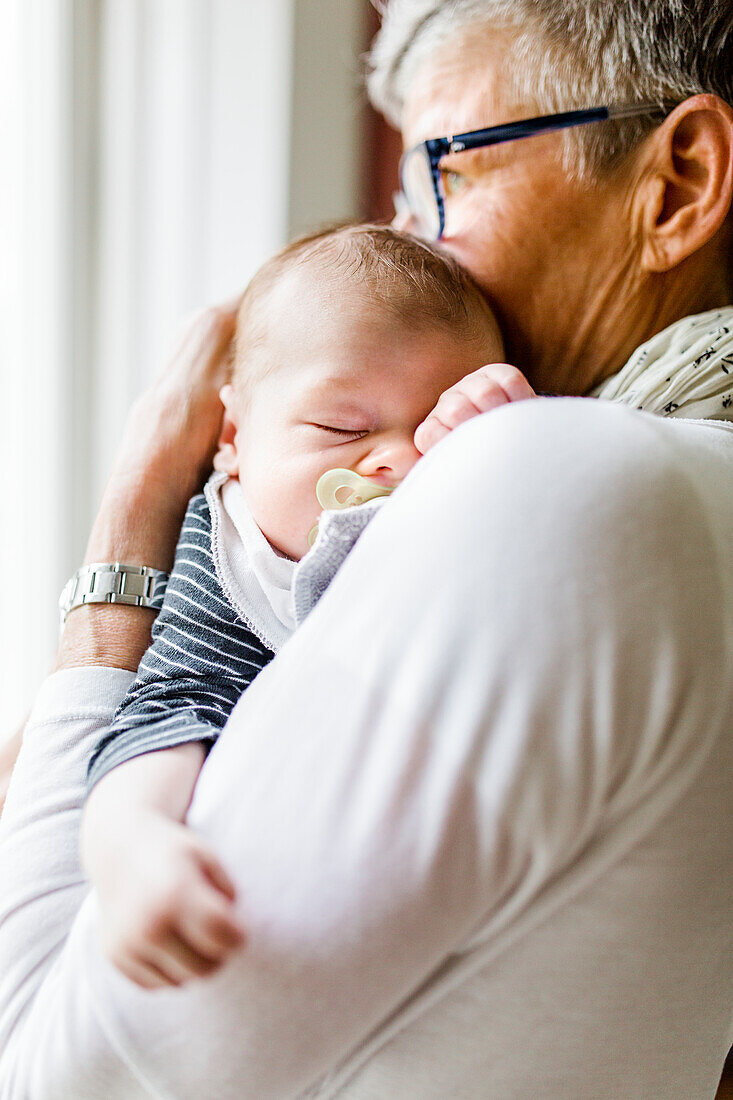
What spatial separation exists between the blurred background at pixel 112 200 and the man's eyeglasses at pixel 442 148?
0.53 metres

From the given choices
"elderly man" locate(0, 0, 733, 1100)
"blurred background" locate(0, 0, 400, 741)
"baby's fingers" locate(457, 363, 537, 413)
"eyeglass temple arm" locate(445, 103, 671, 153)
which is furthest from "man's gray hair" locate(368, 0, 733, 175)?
"blurred background" locate(0, 0, 400, 741)

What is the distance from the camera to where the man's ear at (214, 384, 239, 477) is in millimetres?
1025

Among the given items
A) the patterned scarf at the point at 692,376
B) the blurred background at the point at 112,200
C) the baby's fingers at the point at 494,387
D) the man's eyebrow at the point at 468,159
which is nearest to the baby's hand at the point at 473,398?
the baby's fingers at the point at 494,387

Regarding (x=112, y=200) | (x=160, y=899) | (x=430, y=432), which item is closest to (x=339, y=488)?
(x=430, y=432)

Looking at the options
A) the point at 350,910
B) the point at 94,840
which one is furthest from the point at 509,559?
the point at 94,840

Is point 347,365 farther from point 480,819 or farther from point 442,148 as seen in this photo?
point 480,819

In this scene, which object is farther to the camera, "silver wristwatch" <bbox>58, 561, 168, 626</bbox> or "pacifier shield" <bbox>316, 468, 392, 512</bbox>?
"silver wristwatch" <bbox>58, 561, 168, 626</bbox>

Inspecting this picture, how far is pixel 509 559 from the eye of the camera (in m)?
0.51

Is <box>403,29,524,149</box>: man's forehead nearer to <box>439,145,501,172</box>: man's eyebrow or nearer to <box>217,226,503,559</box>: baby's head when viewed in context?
<box>439,145,501,172</box>: man's eyebrow

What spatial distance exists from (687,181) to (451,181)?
0.28 m

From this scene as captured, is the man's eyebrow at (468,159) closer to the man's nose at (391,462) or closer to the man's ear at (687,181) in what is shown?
the man's ear at (687,181)

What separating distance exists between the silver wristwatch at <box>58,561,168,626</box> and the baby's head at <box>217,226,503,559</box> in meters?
0.17

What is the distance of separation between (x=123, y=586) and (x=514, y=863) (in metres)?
0.63

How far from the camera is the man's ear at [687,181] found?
98cm
